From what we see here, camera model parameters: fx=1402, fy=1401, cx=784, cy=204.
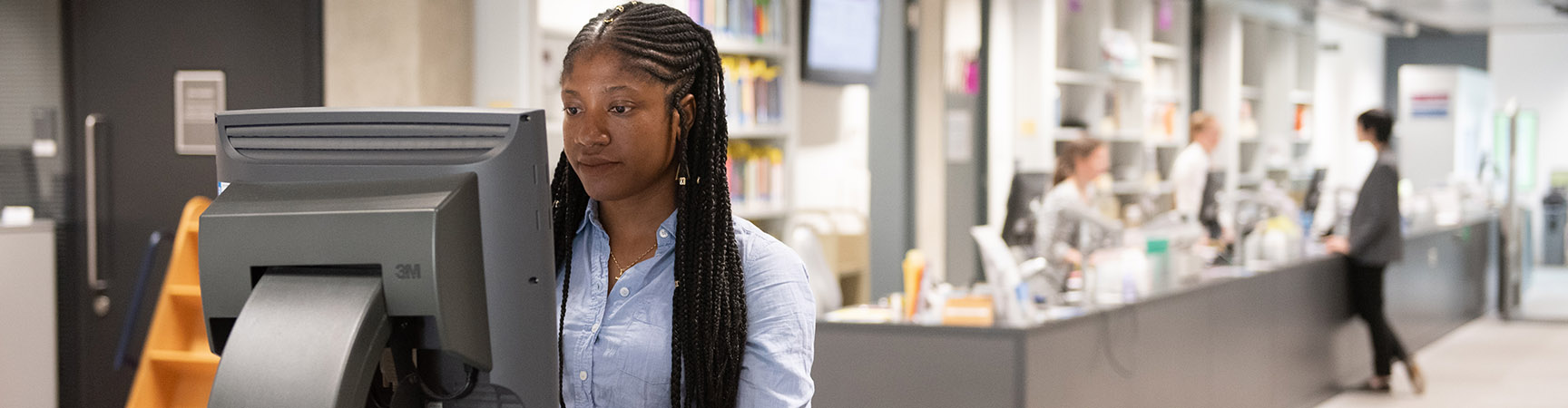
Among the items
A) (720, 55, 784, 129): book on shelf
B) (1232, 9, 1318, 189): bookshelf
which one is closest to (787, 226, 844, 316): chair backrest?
(720, 55, 784, 129): book on shelf

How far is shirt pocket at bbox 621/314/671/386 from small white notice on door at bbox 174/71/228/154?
136 inches

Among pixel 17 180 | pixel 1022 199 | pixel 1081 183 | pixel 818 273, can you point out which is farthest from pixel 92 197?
pixel 1081 183

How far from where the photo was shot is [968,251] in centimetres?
744

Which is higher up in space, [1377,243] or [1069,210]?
[1069,210]

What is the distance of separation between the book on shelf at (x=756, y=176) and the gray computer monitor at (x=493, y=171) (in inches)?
171

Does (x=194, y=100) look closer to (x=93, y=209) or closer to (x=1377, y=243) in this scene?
(x=93, y=209)

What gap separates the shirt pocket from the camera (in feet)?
4.18

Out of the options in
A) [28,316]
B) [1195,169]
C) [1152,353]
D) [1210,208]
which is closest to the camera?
[28,316]

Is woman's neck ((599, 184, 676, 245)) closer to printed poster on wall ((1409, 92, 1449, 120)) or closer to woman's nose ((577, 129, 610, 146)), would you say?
woman's nose ((577, 129, 610, 146))

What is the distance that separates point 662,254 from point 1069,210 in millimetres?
3842

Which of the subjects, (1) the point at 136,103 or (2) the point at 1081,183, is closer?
(1) the point at 136,103

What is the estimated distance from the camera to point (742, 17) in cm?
550

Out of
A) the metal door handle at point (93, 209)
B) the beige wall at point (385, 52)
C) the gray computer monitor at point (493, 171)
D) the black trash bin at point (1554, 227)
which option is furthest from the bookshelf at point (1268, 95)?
the gray computer monitor at point (493, 171)

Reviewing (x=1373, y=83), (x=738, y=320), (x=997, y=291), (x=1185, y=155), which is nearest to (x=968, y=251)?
(x=1185, y=155)
